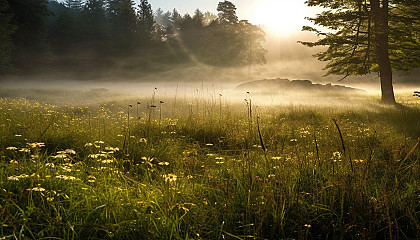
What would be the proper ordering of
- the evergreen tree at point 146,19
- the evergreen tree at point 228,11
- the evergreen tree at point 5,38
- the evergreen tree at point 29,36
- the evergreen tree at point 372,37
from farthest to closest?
1. the evergreen tree at point 146,19
2. the evergreen tree at point 228,11
3. the evergreen tree at point 29,36
4. the evergreen tree at point 5,38
5. the evergreen tree at point 372,37

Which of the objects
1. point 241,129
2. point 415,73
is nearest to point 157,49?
point 415,73

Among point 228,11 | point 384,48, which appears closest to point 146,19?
point 228,11

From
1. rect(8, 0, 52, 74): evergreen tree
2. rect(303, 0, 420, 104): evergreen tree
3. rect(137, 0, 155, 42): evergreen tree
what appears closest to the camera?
rect(303, 0, 420, 104): evergreen tree

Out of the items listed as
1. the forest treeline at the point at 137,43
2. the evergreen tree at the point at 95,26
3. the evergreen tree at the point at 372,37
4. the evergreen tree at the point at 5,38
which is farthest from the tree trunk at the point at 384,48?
the evergreen tree at the point at 95,26

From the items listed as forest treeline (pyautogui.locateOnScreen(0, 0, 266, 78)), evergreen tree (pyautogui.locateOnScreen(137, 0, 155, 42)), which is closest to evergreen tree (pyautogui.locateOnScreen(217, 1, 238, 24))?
forest treeline (pyautogui.locateOnScreen(0, 0, 266, 78))

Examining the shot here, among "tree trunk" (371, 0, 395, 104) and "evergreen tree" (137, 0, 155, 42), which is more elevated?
"evergreen tree" (137, 0, 155, 42)

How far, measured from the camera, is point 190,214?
2586 mm

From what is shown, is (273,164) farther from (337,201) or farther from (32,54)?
(32,54)

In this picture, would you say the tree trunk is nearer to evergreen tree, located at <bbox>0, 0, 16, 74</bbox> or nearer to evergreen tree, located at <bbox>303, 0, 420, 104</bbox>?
evergreen tree, located at <bbox>303, 0, 420, 104</bbox>

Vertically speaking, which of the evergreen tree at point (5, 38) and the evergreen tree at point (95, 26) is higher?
the evergreen tree at point (95, 26)

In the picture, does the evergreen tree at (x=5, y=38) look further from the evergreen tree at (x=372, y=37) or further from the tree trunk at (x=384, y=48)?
the tree trunk at (x=384, y=48)

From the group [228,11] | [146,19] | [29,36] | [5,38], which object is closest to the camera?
[5,38]

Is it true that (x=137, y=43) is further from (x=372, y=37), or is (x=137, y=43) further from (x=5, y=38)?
(x=372, y=37)

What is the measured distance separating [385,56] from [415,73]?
37.3 m
